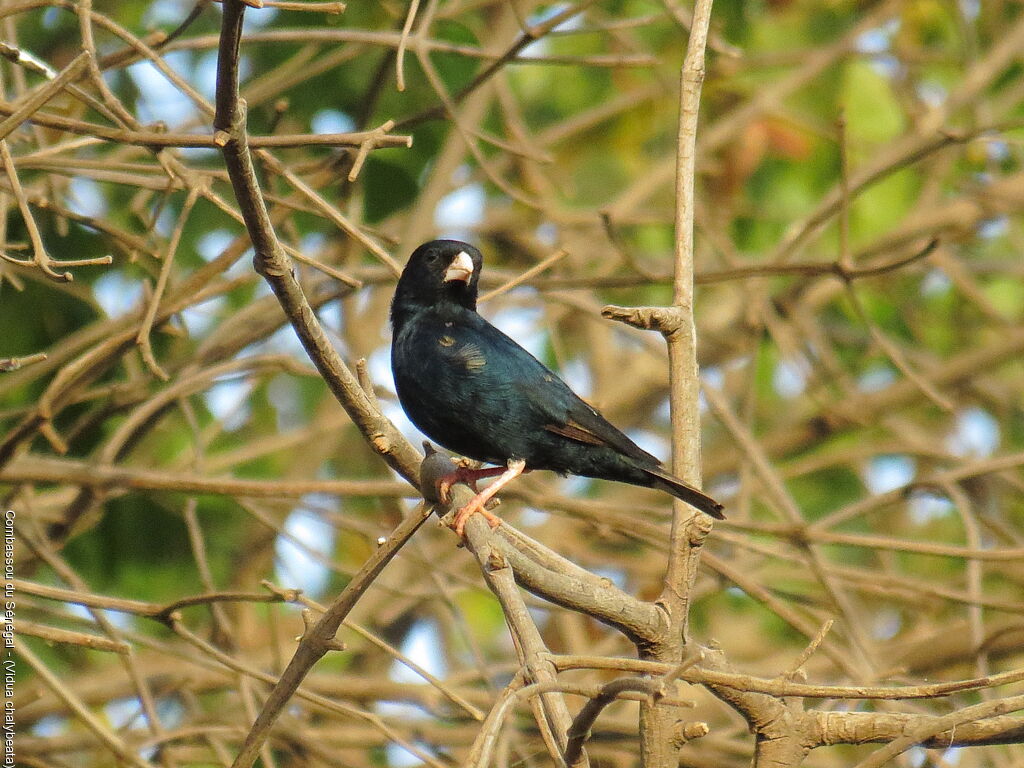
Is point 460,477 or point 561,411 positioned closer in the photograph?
point 460,477

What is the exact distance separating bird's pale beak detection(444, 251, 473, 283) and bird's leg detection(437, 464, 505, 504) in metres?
0.66

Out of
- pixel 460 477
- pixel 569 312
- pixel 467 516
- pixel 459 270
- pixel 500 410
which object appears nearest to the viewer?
pixel 467 516

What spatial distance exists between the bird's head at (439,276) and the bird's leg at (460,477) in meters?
0.58

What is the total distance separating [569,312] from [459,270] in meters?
2.65

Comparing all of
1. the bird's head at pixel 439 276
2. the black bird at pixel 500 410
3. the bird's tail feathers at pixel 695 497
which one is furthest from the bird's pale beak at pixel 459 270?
the bird's tail feathers at pixel 695 497

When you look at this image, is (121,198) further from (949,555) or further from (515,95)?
(949,555)

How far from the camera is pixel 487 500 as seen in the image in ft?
11.5

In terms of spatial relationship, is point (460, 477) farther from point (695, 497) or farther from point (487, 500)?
point (695, 497)

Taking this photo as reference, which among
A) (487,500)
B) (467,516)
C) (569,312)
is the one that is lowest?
(467,516)

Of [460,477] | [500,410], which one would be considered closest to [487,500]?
[460,477]

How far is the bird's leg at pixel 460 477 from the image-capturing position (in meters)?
2.82

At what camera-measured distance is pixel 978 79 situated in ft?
21.2

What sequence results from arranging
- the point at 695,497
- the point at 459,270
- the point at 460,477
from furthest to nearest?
the point at 459,270, the point at 460,477, the point at 695,497

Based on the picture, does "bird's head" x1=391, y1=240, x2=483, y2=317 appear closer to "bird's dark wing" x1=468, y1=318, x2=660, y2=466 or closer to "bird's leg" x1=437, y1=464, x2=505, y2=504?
"bird's dark wing" x1=468, y1=318, x2=660, y2=466
